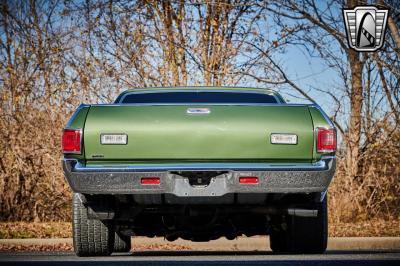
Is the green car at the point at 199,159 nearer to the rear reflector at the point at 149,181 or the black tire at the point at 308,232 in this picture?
the rear reflector at the point at 149,181

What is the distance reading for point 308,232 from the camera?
8508 mm

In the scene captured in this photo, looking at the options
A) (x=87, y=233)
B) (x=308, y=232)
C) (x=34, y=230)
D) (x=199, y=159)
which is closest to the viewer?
(x=199, y=159)

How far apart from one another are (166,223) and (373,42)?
31.6 feet

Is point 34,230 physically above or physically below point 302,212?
below

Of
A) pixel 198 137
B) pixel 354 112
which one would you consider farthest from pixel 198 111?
pixel 354 112

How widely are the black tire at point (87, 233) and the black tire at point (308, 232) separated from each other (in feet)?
6.28

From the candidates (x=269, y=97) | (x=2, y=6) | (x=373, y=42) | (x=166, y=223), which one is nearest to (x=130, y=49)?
(x=2, y=6)

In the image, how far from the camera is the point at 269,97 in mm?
9641

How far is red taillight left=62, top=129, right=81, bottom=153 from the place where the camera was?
7648 mm

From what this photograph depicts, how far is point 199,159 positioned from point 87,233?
1.58 metres

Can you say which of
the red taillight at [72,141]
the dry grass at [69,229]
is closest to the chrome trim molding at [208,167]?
the red taillight at [72,141]

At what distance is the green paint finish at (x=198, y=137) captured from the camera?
7.64 metres

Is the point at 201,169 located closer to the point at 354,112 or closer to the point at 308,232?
the point at 308,232

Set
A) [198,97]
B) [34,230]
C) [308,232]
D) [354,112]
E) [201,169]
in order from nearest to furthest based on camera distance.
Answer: [201,169] < [308,232] < [198,97] < [34,230] < [354,112]
